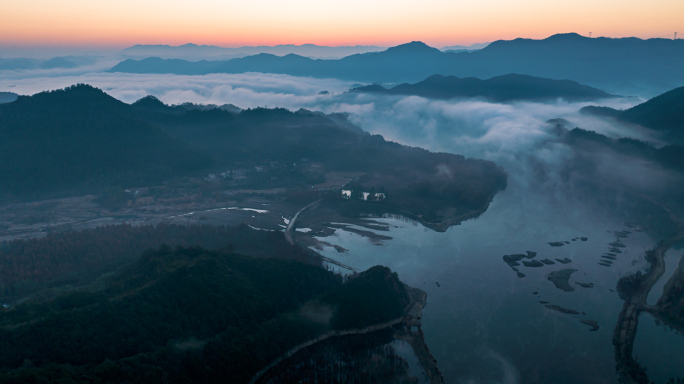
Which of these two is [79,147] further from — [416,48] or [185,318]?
[416,48]

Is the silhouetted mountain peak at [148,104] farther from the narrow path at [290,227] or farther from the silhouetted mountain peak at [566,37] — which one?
the silhouetted mountain peak at [566,37]

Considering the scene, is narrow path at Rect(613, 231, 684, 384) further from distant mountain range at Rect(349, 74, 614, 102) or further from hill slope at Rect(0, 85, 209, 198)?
distant mountain range at Rect(349, 74, 614, 102)

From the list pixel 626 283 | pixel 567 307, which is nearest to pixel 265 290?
pixel 567 307

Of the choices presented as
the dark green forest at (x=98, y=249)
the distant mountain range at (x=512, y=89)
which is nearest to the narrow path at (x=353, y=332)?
the dark green forest at (x=98, y=249)

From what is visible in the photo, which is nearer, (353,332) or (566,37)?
(353,332)

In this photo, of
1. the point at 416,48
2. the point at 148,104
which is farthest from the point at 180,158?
the point at 416,48

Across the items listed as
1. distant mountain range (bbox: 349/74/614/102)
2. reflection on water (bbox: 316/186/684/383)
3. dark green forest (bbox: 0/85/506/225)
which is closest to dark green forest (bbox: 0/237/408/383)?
reflection on water (bbox: 316/186/684/383)
